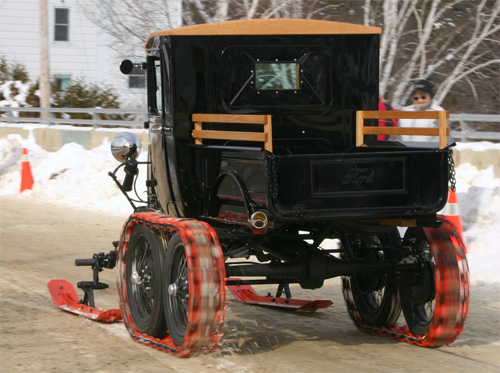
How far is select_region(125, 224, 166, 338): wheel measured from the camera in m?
7.15

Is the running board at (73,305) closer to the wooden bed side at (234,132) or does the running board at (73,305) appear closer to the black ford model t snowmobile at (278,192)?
the black ford model t snowmobile at (278,192)

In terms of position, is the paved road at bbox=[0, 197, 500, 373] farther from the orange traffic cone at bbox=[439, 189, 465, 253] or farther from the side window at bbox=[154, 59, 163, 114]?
the side window at bbox=[154, 59, 163, 114]

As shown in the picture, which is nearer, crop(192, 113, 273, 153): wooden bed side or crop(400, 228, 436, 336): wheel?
crop(192, 113, 273, 153): wooden bed side

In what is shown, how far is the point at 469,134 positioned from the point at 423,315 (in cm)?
691

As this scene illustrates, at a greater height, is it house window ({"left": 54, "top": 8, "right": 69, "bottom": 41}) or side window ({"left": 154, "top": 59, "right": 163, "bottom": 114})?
house window ({"left": 54, "top": 8, "right": 69, "bottom": 41})

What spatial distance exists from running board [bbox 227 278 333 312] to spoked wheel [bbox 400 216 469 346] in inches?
57.7

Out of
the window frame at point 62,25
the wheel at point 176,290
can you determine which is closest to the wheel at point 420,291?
the wheel at point 176,290

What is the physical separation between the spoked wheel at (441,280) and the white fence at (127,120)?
5.48m

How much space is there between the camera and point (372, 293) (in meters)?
8.27

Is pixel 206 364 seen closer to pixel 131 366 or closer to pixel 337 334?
pixel 131 366

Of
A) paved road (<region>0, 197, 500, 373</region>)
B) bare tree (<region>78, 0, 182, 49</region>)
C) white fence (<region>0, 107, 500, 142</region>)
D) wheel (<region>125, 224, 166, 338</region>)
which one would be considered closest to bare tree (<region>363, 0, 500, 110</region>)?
white fence (<region>0, 107, 500, 142</region>)

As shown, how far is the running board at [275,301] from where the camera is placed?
8.62 meters

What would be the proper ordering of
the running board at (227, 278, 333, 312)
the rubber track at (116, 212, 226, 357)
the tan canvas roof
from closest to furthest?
the rubber track at (116, 212, 226, 357) < the tan canvas roof < the running board at (227, 278, 333, 312)

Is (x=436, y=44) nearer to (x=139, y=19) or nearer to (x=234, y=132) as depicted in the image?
(x=139, y=19)
